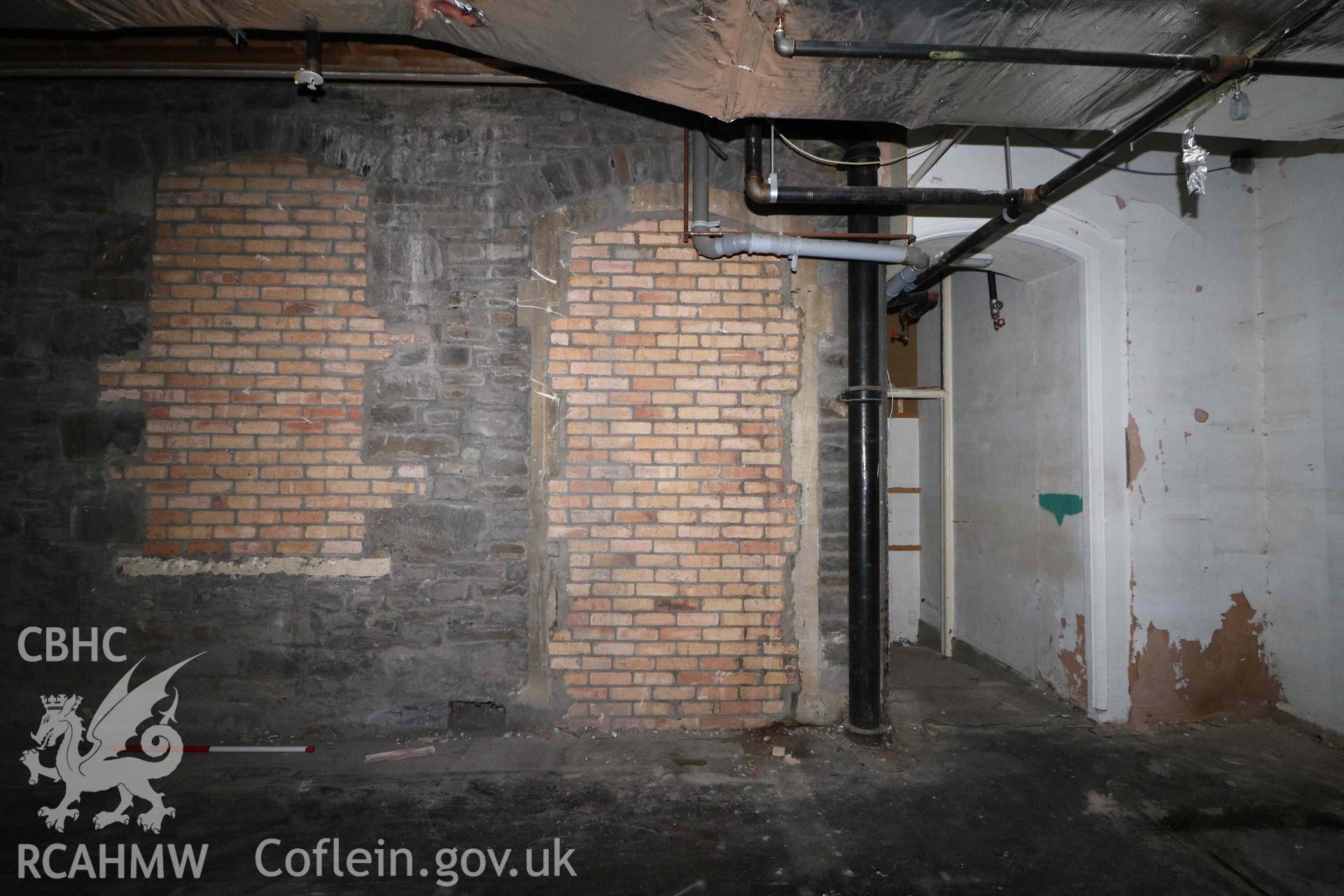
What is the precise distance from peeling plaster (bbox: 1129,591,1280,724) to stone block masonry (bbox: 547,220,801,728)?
82.3 inches

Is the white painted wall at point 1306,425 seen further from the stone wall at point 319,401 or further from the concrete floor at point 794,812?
the stone wall at point 319,401

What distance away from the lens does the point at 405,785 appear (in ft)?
9.08

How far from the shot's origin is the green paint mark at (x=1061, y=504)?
371 cm

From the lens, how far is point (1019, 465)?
4289 mm

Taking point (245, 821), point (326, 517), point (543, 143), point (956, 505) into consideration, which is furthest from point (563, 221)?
point (956, 505)

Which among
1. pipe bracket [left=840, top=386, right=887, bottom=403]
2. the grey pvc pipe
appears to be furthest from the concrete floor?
the grey pvc pipe

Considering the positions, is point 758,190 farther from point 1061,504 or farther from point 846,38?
point 1061,504

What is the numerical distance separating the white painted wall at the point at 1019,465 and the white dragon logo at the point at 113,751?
4.77 meters

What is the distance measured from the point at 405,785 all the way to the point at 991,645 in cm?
398

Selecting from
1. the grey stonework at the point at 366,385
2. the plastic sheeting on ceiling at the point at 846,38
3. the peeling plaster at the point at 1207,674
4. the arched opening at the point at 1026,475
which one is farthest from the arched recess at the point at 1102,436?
the grey stonework at the point at 366,385

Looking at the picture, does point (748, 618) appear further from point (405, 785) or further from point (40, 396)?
point (40, 396)

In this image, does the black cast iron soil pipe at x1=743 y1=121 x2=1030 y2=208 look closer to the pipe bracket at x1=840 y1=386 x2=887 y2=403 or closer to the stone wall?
the stone wall

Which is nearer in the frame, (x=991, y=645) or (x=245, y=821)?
(x=245, y=821)

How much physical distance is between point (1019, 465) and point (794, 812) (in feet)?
9.52
